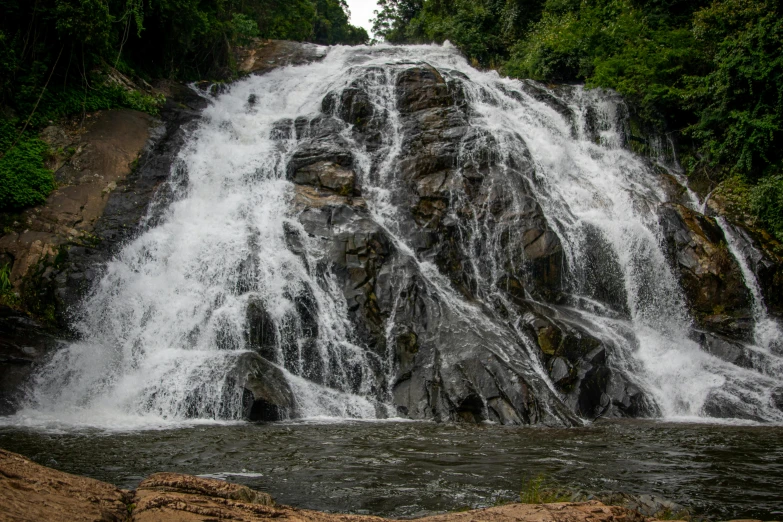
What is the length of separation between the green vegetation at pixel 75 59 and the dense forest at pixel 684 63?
46.7ft

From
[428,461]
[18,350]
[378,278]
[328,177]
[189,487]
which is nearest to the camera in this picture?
[189,487]

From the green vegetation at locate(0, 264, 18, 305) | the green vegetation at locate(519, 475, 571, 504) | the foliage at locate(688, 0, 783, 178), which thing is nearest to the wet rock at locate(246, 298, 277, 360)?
the green vegetation at locate(0, 264, 18, 305)

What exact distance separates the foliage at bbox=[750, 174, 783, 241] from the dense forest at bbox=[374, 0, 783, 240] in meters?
0.03

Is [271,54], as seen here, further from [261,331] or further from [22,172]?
[261,331]

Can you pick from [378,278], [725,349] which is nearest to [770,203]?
[725,349]

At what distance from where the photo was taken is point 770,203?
17266 millimetres

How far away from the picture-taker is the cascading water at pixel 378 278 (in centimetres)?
1112

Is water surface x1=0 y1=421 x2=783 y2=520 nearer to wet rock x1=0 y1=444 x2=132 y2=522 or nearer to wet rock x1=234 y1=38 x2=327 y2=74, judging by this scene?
wet rock x1=0 y1=444 x2=132 y2=522

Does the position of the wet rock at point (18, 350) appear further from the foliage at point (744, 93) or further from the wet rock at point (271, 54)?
the foliage at point (744, 93)

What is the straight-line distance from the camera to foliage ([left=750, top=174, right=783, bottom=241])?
16984mm

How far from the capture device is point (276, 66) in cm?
2612

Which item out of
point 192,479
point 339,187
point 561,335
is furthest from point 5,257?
point 561,335

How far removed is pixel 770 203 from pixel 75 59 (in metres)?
20.9

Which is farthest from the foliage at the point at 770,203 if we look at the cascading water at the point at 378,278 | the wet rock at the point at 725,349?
the wet rock at the point at 725,349
